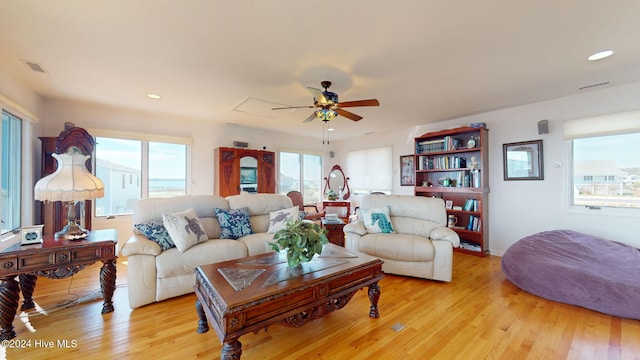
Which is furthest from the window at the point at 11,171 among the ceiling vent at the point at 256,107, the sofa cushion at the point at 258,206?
the ceiling vent at the point at 256,107

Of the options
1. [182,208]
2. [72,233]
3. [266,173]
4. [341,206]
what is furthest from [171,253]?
[341,206]

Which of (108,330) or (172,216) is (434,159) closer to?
(172,216)

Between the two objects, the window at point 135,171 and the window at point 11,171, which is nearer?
the window at point 11,171

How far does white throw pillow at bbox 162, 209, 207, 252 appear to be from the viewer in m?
2.46

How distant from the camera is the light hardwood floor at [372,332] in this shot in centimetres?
170

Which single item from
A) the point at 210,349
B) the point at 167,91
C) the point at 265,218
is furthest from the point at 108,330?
the point at 167,91

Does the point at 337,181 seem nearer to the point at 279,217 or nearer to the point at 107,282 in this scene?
the point at 279,217

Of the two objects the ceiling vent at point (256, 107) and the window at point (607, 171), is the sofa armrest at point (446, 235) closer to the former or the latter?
the window at point (607, 171)

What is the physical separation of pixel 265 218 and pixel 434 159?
3262mm

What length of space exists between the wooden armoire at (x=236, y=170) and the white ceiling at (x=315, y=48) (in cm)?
150

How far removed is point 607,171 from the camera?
3.20 m

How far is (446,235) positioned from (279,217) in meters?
2.08

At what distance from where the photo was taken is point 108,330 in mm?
1939

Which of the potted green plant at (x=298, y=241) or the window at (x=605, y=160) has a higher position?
the window at (x=605, y=160)
